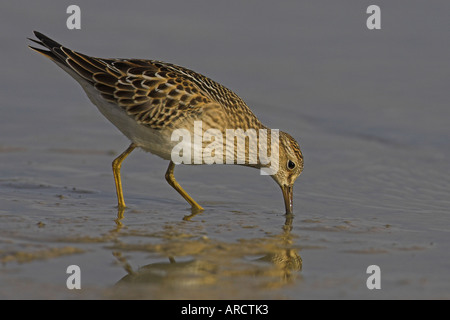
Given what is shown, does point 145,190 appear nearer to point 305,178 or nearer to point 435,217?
point 305,178

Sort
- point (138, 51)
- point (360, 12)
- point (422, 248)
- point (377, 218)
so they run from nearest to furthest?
point (422, 248) → point (377, 218) → point (138, 51) → point (360, 12)

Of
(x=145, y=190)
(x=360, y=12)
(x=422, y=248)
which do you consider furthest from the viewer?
Result: (x=360, y=12)

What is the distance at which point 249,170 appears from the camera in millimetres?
11875

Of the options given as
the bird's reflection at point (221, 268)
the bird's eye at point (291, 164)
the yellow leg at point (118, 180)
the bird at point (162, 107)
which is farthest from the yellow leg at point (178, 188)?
the bird's reflection at point (221, 268)

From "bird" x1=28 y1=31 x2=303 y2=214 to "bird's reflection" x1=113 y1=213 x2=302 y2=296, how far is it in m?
1.77

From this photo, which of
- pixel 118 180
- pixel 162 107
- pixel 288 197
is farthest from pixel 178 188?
pixel 288 197

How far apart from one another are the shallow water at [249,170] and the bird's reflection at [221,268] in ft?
0.08

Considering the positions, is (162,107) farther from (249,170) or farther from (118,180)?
(249,170)

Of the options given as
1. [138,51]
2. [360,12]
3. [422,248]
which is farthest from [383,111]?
[422,248]

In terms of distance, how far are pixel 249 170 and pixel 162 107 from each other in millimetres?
2193

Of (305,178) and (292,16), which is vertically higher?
(292,16)

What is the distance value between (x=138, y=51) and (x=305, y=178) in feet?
16.5

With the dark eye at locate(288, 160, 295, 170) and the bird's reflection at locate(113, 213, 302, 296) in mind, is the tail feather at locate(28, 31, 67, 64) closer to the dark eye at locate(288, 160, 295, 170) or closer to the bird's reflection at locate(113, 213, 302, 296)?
the dark eye at locate(288, 160, 295, 170)
